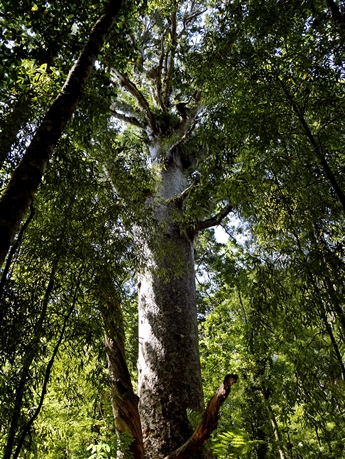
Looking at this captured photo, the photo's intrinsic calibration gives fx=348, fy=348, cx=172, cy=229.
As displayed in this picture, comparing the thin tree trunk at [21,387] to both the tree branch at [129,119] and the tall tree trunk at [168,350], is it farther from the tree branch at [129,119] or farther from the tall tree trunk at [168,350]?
the tree branch at [129,119]

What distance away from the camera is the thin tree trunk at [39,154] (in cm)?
139

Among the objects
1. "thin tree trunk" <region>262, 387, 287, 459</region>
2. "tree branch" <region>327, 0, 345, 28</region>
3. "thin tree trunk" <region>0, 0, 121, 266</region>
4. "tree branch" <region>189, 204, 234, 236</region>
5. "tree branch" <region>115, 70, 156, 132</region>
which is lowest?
"thin tree trunk" <region>262, 387, 287, 459</region>

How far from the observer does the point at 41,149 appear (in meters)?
1.68

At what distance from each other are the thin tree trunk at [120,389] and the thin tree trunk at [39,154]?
142 centimetres

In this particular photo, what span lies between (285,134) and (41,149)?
1799 millimetres

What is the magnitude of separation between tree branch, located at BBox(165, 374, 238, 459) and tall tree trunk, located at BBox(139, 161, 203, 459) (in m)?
0.82

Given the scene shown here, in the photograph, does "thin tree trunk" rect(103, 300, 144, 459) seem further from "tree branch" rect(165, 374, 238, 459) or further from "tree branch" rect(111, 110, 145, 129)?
"tree branch" rect(111, 110, 145, 129)

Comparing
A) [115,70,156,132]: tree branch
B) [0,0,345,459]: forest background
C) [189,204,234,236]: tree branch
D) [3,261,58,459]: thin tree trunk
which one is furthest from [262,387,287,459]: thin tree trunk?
[115,70,156,132]: tree branch

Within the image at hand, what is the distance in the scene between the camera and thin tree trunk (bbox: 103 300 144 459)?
270 centimetres

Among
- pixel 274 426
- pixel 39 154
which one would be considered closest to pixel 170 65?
pixel 39 154

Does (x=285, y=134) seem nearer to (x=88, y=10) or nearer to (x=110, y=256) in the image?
(x=110, y=256)

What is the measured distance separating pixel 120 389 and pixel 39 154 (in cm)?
215

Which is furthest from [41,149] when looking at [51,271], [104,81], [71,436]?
[71,436]

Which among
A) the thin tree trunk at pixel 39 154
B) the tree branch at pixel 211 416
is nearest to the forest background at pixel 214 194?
the tree branch at pixel 211 416
